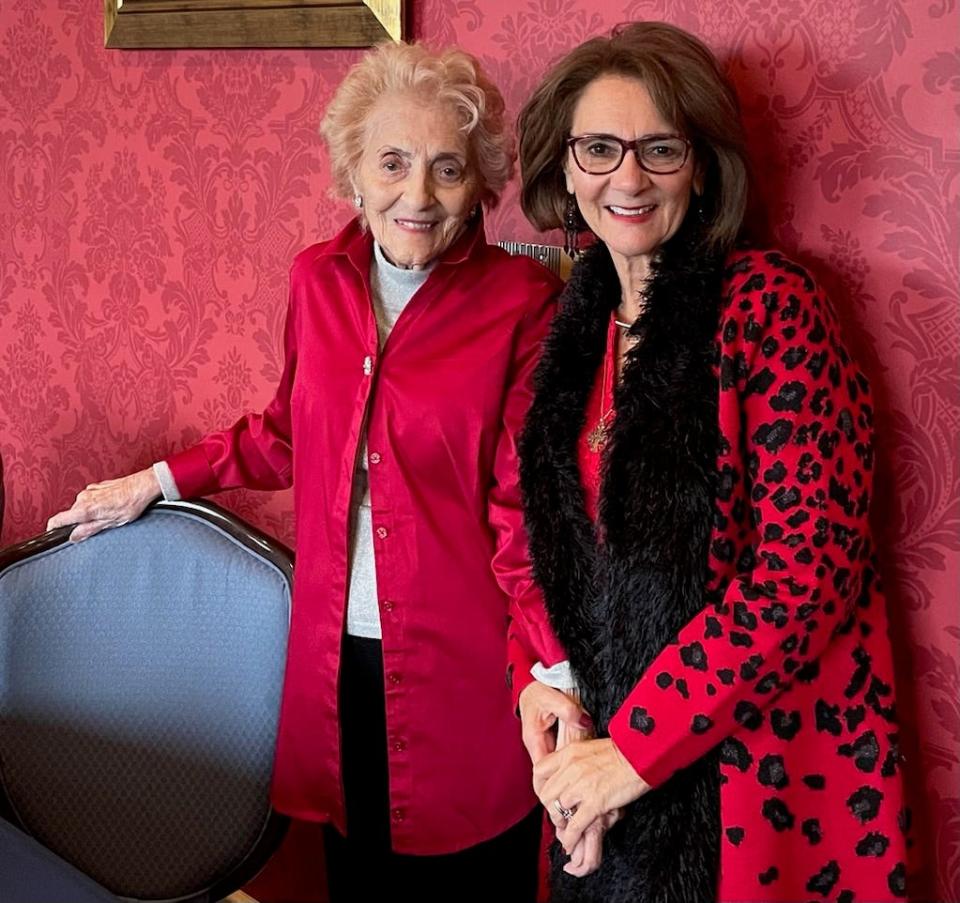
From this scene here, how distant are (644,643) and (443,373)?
1.48 feet

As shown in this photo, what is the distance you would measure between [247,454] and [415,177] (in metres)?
0.57

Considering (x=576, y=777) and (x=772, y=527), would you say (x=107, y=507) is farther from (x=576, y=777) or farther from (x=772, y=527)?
(x=772, y=527)

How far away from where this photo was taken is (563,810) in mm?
1340

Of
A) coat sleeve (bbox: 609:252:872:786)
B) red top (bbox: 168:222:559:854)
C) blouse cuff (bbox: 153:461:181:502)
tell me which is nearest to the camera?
coat sleeve (bbox: 609:252:872:786)

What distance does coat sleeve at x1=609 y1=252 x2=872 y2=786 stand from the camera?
1.18 meters

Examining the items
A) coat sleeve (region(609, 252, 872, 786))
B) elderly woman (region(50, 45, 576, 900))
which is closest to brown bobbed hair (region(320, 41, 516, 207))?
elderly woman (region(50, 45, 576, 900))

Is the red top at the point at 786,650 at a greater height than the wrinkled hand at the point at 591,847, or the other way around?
the red top at the point at 786,650

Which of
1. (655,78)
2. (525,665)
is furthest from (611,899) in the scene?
(655,78)

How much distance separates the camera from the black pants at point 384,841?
1635 mm

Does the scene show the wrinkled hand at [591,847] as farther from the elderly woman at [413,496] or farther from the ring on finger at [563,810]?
the elderly woman at [413,496]

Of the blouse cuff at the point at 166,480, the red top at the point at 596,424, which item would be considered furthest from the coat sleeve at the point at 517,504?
the blouse cuff at the point at 166,480

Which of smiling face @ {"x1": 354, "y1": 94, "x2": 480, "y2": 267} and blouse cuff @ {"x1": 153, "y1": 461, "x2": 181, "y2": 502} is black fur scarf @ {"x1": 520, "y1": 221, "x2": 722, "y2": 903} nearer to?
smiling face @ {"x1": 354, "y1": 94, "x2": 480, "y2": 267}

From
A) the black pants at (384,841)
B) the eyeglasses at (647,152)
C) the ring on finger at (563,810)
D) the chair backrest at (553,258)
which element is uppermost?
the eyeglasses at (647,152)

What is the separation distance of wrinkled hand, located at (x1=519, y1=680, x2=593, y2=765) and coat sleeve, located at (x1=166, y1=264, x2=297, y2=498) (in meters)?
0.59
